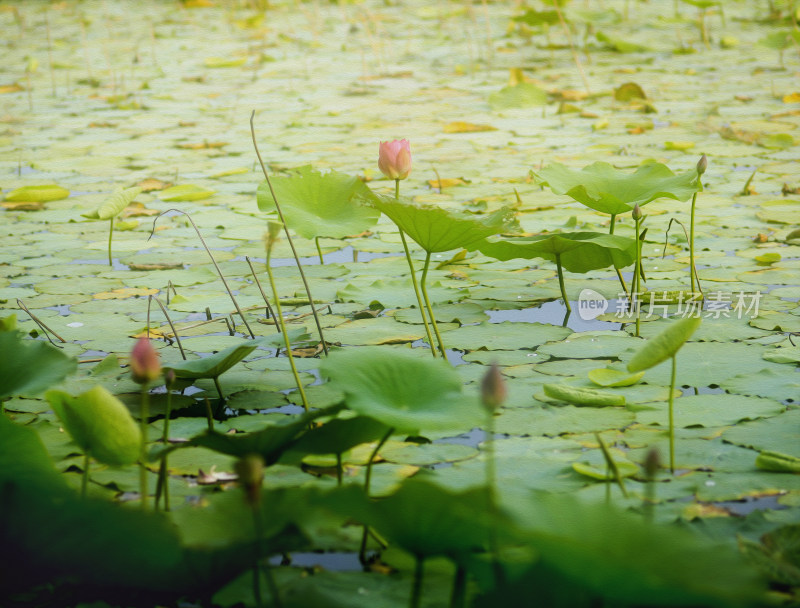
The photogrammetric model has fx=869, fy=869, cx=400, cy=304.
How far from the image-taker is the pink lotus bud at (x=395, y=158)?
4.99 ft

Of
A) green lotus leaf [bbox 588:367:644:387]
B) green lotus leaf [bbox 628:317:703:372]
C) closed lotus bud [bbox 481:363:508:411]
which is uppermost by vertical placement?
closed lotus bud [bbox 481:363:508:411]

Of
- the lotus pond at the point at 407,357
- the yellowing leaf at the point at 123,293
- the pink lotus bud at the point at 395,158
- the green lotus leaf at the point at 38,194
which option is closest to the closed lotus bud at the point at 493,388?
the lotus pond at the point at 407,357

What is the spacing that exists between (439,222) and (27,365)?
0.63 metres

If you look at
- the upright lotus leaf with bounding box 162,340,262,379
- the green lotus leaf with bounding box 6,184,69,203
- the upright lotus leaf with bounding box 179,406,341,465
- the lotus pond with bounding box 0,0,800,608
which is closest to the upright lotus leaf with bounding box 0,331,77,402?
the lotus pond with bounding box 0,0,800,608

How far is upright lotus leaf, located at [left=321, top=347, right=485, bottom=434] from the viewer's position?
879 mm

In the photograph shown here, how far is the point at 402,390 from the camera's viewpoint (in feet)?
3.19

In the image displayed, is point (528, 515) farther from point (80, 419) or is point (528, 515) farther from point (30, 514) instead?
point (80, 419)

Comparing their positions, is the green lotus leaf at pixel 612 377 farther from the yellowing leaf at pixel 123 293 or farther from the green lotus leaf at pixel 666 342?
the yellowing leaf at pixel 123 293

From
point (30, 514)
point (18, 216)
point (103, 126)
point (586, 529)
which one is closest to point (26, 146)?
point (103, 126)

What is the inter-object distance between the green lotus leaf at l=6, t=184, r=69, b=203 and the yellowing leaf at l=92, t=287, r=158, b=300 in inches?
33.7

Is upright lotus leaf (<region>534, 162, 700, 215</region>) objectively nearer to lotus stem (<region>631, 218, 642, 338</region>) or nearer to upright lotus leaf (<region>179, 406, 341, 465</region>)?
lotus stem (<region>631, 218, 642, 338</region>)

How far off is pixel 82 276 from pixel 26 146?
1699 millimetres

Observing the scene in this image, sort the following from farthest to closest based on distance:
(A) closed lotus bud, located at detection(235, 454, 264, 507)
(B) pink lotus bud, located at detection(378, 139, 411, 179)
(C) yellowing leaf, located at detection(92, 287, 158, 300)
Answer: (C) yellowing leaf, located at detection(92, 287, 158, 300)
(B) pink lotus bud, located at detection(378, 139, 411, 179)
(A) closed lotus bud, located at detection(235, 454, 264, 507)

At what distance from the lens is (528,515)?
70cm
